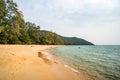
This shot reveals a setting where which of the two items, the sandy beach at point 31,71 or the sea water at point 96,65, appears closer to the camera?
the sandy beach at point 31,71

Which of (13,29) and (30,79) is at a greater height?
(13,29)

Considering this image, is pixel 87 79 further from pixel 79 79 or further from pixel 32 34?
pixel 32 34

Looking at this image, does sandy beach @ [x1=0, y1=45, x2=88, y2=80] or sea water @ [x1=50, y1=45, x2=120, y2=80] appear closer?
sandy beach @ [x1=0, y1=45, x2=88, y2=80]

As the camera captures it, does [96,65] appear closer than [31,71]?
No

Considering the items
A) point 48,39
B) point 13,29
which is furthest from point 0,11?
point 48,39

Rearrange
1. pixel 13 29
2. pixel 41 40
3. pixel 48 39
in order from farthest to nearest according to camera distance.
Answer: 1. pixel 48 39
2. pixel 41 40
3. pixel 13 29

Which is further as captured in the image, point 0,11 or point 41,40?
point 41,40

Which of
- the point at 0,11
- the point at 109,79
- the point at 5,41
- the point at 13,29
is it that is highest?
the point at 0,11

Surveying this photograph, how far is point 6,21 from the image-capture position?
49000 mm

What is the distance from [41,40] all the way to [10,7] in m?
59.8

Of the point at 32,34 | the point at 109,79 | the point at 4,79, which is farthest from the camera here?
the point at 32,34

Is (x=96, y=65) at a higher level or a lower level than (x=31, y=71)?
lower

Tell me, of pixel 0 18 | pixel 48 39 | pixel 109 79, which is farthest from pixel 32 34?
pixel 109 79

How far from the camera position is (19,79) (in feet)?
27.3
